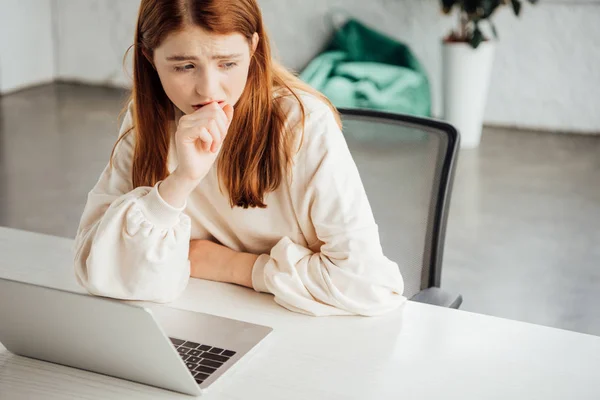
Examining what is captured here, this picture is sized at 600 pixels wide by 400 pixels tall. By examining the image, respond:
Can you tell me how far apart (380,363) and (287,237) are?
0.32 metres

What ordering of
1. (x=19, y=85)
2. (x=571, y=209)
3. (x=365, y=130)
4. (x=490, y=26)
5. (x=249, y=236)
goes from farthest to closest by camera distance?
(x=19, y=85) < (x=490, y=26) < (x=571, y=209) < (x=365, y=130) < (x=249, y=236)

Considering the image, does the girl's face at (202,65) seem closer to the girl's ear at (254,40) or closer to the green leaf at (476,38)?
the girl's ear at (254,40)

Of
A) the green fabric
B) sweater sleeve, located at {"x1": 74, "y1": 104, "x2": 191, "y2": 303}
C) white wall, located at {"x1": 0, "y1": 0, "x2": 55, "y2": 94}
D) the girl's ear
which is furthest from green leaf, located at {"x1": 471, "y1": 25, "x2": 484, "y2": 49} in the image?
sweater sleeve, located at {"x1": 74, "y1": 104, "x2": 191, "y2": 303}

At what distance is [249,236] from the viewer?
1.40 metres

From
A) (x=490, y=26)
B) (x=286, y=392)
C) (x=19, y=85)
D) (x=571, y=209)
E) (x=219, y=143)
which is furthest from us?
(x=19, y=85)

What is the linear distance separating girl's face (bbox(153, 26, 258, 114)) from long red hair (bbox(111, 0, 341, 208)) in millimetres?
20

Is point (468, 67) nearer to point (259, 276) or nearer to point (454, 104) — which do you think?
point (454, 104)

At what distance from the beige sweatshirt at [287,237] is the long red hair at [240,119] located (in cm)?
3

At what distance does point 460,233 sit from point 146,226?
2.40 m

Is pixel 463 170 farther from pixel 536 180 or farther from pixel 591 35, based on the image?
pixel 591 35

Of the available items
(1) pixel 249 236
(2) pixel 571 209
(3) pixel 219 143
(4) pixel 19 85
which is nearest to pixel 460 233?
(2) pixel 571 209

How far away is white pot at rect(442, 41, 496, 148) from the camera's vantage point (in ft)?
14.5

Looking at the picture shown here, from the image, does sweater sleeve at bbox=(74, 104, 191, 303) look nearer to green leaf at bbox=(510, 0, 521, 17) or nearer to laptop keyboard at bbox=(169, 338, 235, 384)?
laptop keyboard at bbox=(169, 338, 235, 384)

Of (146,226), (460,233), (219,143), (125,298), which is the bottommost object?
(460,233)
